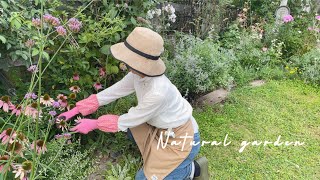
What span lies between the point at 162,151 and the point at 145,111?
0.38 meters

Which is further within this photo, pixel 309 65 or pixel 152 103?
pixel 309 65

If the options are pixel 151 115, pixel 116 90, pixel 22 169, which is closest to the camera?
pixel 22 169

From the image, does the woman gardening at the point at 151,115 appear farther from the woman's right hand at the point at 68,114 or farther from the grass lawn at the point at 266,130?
the grass lawn at the point at 266,130

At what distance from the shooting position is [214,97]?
3.75 metres

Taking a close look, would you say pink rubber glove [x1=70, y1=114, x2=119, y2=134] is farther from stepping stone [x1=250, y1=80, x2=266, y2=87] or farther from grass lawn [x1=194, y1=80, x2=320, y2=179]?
stepping stone [x1=250, y1=80, x2=266, y2=87]

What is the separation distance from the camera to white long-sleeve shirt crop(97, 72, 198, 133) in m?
1.89

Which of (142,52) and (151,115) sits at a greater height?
(142,52)

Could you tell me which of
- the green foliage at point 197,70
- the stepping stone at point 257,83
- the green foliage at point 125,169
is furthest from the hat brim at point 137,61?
the stepping stone at point 257,83

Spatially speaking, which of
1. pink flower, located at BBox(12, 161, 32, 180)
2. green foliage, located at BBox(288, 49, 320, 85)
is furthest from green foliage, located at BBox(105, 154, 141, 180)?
green foliage, located at BBox(288, 49, 320, 85)

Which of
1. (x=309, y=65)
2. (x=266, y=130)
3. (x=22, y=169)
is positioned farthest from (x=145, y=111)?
(x=309, y=65)

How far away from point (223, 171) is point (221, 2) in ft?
10.1

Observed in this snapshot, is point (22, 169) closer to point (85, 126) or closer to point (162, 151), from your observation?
point (85, 126)

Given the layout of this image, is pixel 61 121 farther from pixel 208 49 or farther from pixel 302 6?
pixel 302 6

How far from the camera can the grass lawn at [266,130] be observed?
8.79ft
